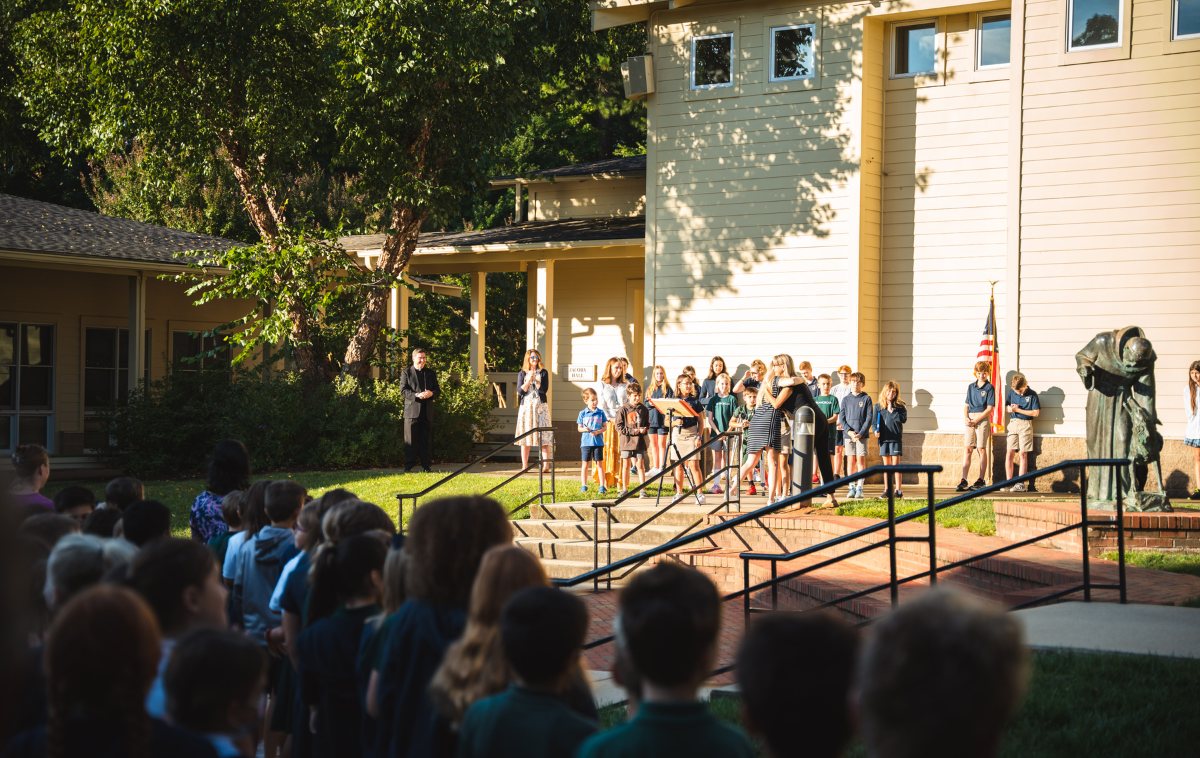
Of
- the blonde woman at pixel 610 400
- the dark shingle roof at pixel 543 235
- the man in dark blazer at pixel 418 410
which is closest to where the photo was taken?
the blonde woman at pixel 610 400

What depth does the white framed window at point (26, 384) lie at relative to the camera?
1872cm

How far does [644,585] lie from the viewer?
2.60m

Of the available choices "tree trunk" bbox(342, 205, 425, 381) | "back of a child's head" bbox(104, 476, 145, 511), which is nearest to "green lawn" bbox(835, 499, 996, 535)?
"back of a child's head" bbox(104, 476, 145, 511)

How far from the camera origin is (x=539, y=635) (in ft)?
8.75

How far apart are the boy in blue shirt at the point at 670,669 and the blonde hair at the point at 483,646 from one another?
1.45 ft

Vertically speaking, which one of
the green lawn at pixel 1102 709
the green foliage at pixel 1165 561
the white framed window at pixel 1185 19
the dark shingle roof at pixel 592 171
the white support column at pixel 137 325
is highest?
the white framed window at pixel 1185 19

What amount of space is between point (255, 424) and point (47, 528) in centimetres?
1410

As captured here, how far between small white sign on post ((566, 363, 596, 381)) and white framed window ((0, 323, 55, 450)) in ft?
32.7

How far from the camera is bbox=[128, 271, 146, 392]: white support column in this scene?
61.9 ft

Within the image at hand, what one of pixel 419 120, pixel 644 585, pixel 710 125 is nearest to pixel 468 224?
pixel 419 120

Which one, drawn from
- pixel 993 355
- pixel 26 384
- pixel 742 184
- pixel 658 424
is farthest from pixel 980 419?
pixel 26 384

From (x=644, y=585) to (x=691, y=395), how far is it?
12.0m

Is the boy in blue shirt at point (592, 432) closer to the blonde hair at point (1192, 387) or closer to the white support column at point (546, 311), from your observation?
the white support column at point (546, 311)

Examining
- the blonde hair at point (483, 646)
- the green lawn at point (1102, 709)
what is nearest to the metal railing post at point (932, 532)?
the green lawn at point (1102, 709)
